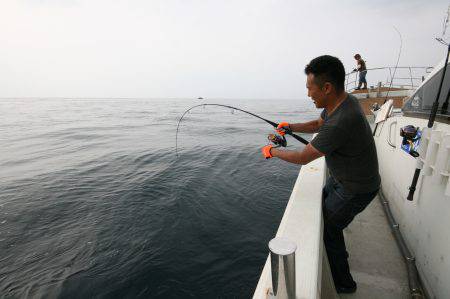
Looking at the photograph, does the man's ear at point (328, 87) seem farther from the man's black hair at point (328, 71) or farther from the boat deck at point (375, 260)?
the boat deck at point (375, 260)

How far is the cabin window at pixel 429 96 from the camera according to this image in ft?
8.44

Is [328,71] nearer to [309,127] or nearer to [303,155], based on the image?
[303,155]

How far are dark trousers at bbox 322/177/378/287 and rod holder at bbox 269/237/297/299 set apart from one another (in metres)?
1.26

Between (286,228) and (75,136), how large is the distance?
1701 cm

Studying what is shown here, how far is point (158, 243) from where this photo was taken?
4391 mm

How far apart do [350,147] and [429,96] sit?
5.68 ft

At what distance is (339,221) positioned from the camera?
7.91 ft

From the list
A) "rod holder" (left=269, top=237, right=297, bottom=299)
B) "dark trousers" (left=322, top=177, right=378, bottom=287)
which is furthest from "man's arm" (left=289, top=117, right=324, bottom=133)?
"rod holder" (left=269, top=237, right=297, bottom=299)

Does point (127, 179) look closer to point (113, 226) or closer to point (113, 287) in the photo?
point (113, 226)

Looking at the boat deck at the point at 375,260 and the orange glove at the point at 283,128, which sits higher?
the orange glove at the point at 283,128

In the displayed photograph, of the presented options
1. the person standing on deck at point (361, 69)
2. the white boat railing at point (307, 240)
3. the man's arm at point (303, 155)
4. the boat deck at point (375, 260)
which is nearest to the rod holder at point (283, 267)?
the white boat railing at point (307, 240)

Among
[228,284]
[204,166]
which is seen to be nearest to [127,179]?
[204,166]

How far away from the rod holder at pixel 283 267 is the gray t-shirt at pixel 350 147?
1.05 metres

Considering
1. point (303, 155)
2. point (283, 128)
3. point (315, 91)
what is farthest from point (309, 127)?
→ point (303, 155)
